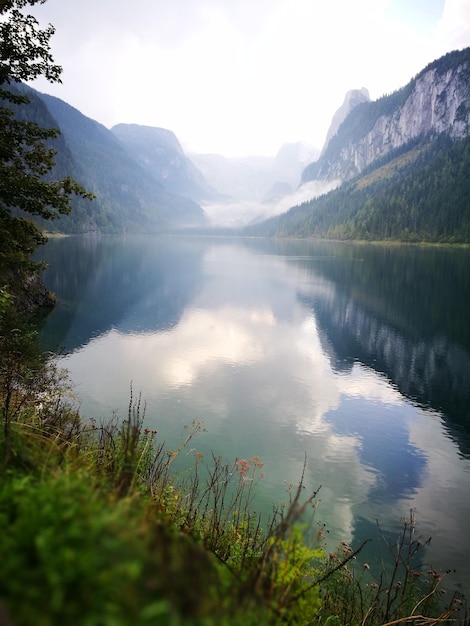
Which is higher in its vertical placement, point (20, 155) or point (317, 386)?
point (20, 155)

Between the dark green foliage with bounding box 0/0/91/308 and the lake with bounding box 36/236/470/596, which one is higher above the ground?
the dark green foliage with bounding box 0/0/91/308

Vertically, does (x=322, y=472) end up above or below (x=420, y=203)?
below

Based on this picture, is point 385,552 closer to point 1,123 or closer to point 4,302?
point 4,302

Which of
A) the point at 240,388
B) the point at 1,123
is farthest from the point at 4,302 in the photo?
the point at 240,388

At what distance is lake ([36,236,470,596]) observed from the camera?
14891 millimetres

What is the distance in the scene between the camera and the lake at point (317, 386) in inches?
586

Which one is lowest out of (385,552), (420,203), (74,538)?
(385,552)

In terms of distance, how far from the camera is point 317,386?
26.8 m

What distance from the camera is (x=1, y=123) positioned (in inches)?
533

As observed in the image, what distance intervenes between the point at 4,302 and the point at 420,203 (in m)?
214

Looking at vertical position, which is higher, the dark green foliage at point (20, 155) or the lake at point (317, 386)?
the dark green foliage at point (20, 155)

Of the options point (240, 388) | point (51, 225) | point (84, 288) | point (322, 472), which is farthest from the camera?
point (51, 225)

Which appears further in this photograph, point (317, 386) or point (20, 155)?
point (317, 386)

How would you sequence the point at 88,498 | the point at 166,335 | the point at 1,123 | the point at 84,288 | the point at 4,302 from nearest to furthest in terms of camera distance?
the point at 88,498 < the point at 4,302 < the point at 1,123 < the point at 166,335 < the point at 84,288
